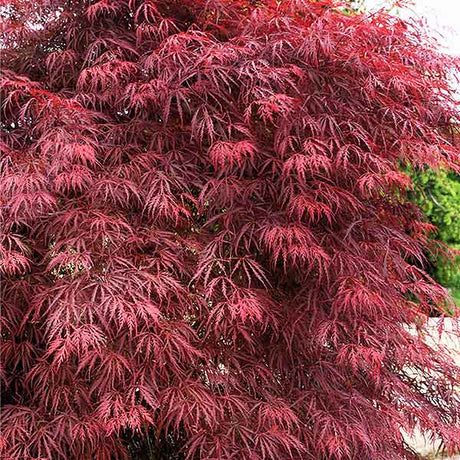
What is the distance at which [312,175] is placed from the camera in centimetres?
256

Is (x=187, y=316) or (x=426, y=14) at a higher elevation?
(x=426, y=14)

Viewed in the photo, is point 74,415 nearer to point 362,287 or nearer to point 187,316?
point 187,316

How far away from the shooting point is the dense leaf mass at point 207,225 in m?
2.40

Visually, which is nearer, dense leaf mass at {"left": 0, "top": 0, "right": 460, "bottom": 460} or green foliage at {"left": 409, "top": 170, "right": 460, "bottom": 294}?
dense leaf mass at {"left": 0, "top": 0, "right": 460, "bottom": 460}

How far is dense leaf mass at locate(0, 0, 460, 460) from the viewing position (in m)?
2.40

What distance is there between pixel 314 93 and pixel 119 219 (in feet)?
2.78

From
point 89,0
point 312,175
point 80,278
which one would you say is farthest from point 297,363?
point 89,0

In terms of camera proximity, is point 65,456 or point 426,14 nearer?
point 65,456

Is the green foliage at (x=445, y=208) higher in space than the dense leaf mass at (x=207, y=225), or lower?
lower

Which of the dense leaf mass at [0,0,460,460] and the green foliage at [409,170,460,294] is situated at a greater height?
the dense leaf mass at [0,0,460,460]

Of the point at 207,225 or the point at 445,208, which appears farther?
the point at 445,208

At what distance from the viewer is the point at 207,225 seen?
106 inches

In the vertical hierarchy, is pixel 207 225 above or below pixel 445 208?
above

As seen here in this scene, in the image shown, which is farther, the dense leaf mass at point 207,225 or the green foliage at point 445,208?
the green foliage at point 445,208
